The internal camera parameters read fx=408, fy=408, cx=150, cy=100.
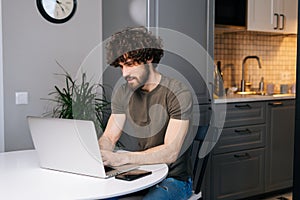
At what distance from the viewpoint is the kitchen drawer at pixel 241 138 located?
11.0ft

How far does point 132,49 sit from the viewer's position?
2029 millimetres

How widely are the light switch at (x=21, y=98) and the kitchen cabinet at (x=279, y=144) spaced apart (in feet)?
6.80

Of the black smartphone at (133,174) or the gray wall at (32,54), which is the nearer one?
the black smartphone at (133,174)

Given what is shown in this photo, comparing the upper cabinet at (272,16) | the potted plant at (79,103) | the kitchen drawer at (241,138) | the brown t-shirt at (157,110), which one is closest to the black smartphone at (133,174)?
the brown t-shirt at (157,110)

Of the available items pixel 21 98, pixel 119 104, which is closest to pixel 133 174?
pixel 119 104

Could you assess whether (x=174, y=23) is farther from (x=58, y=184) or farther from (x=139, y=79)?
(x=58, y=184)

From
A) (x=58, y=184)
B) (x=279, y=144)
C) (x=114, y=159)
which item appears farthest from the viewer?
(x=279, y=144)

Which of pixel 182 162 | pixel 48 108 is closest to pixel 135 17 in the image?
pixel 48 108

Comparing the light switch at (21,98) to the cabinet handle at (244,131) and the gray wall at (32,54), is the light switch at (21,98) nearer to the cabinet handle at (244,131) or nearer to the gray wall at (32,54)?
the gray wall at (32,54)

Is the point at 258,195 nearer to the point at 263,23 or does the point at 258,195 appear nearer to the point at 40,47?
the point at 263,23

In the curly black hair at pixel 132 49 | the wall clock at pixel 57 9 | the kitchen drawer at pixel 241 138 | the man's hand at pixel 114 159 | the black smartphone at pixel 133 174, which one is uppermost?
the wall clock at pixel 57 9

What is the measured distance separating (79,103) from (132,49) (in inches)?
47.3

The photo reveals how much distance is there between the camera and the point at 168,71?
3199mm

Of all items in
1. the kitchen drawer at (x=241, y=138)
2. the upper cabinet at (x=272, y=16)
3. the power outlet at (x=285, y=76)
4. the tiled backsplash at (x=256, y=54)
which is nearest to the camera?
the kitchen drawer at (x=241, y=138)
